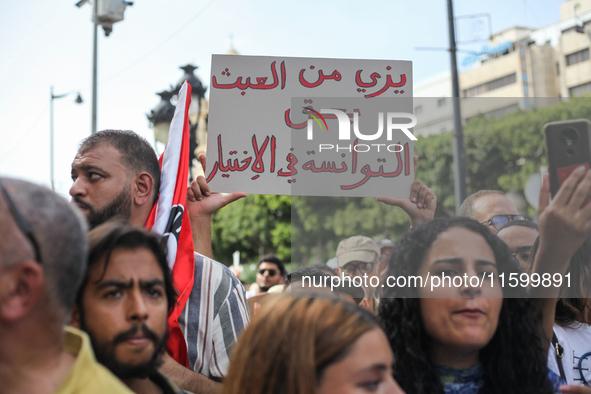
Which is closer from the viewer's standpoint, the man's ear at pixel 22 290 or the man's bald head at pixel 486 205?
the man's ear at pixel 22 290

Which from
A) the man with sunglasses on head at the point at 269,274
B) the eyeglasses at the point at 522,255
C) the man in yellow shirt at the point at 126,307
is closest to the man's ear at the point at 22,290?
the man in yellow shirt at the point at 126,307

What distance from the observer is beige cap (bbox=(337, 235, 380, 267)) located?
228 cm

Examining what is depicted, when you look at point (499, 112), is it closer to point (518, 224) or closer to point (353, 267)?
point (518, 224)

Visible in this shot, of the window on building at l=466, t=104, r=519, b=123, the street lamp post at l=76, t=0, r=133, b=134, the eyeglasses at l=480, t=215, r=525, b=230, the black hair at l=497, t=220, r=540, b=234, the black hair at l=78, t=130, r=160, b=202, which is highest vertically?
the street lamp post at l=76, t=0, r=133, b=134

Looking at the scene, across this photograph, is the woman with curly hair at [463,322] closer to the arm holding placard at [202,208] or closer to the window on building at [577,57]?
the arm holding placard at [202,208]

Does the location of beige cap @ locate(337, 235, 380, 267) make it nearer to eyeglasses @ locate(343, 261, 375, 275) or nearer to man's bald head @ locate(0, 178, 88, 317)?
eyeglasses @ locate(343, 261, 375, 275)

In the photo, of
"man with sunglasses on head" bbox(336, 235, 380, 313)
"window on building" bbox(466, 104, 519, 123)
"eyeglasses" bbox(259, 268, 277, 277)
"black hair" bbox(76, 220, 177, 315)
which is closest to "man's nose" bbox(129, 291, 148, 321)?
"black hair" bbox(76, 220, 177, 315)

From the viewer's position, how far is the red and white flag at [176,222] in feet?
7.67

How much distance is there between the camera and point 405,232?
2.23 meters

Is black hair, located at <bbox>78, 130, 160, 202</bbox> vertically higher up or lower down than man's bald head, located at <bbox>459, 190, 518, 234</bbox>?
higher up

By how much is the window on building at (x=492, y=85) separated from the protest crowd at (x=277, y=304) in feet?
148

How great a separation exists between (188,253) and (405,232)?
0.94 m

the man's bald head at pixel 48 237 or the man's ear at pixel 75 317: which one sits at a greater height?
the man's bald head at pixel 48 237

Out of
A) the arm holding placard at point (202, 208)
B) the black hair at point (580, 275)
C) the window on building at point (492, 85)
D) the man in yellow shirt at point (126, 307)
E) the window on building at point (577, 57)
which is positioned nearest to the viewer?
the man in yellow shirt at point (126, 307)
